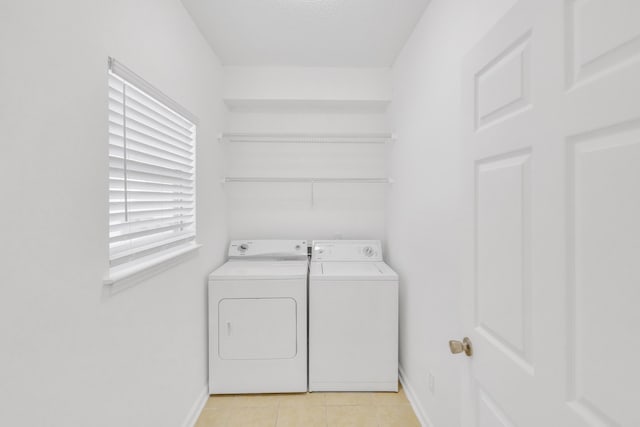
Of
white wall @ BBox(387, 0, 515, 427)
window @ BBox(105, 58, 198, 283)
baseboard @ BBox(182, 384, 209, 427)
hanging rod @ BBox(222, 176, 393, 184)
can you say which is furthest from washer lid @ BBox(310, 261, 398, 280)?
baseboard @ BBox(182, 384, 209, 427)

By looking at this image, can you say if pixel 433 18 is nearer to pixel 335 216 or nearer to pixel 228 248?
pixel 335 216

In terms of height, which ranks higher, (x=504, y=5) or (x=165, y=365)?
(x=504, y=5)

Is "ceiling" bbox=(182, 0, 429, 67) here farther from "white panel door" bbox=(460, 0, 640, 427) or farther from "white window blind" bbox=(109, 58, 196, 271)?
"white panel door" bbox=(460, 0, 640, 427)

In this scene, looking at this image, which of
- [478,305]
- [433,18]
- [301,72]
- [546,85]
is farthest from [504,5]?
[301,72]

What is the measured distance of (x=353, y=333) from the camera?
2307 millimetres

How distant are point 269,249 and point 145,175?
4.81 feet

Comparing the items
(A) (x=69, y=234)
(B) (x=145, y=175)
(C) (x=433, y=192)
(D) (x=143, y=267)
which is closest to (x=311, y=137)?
(C) (x=433, y=192)

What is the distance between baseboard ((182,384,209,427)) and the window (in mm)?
1013

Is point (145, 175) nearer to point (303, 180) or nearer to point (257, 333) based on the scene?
point (257, 333)

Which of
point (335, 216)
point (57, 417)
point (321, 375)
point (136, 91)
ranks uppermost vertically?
point (136, 91)

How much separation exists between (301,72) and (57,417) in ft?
8.58

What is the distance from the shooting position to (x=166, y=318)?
64.8 inches

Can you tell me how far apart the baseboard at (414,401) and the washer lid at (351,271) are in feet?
2.49

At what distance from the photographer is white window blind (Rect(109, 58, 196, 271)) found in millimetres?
1274
